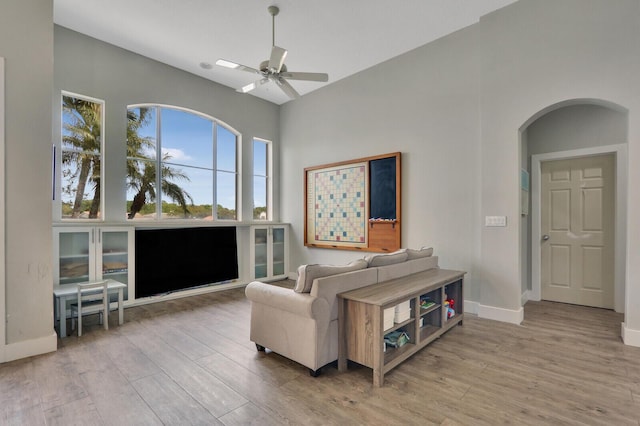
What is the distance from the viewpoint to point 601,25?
3.17 m

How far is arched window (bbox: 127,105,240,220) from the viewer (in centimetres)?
471

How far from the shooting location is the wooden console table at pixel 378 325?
7.55 ft

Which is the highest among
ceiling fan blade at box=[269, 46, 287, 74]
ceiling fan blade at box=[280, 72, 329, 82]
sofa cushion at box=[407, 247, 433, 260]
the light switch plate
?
ceiling fan blade at box=[269, 46, 287, 74]

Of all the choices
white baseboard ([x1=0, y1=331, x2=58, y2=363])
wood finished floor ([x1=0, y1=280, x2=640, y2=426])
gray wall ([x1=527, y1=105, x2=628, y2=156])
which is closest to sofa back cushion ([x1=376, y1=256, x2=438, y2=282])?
wood finished floor ([x1=0, y1=280, x2=640, y2=426])

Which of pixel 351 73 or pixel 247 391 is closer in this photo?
pixel 247 391

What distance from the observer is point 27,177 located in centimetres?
285

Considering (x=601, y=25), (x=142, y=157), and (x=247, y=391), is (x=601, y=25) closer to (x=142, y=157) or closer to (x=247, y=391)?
(x=247, y=391)

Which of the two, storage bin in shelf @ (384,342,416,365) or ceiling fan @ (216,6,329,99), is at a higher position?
ceiling fan @ (216,6,329,99)

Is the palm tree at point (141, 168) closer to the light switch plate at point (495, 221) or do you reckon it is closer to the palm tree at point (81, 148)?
the palm tree at point (81, 148)

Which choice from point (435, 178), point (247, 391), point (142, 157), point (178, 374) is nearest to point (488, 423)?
point (247, 391)

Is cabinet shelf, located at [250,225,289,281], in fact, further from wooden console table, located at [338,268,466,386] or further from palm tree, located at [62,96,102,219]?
wooden console table, located at [338,268,466,386]

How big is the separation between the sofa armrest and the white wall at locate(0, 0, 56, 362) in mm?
1920

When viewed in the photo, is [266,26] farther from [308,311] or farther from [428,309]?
[428,309]

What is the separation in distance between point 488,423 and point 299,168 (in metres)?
5.00
